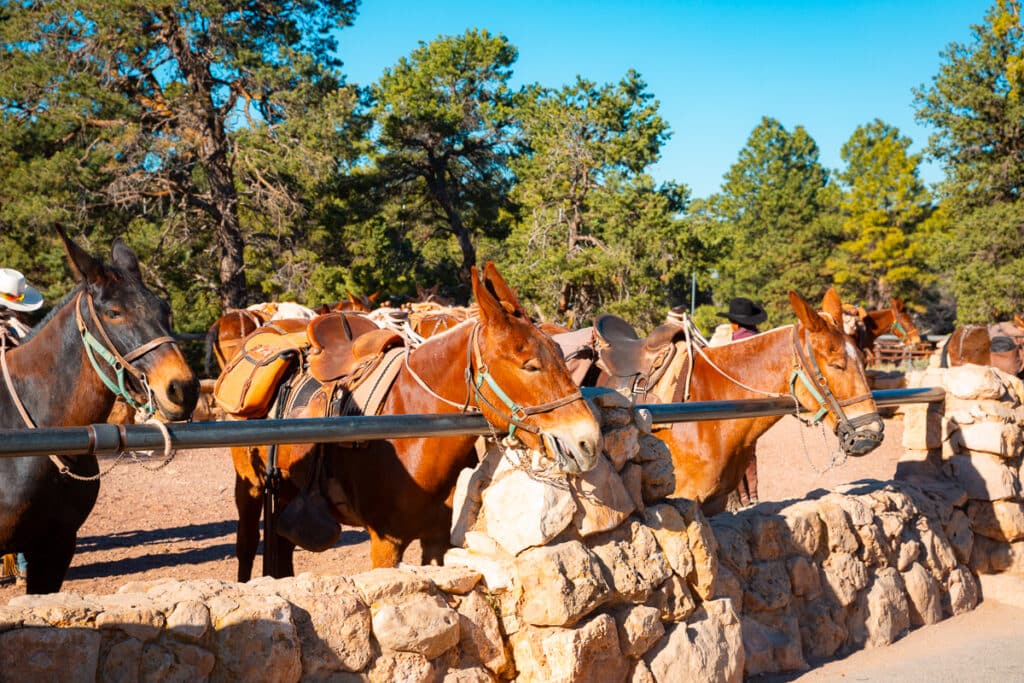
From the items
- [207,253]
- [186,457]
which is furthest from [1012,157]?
[186,457]

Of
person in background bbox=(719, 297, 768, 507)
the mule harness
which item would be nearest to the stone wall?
the mule harness

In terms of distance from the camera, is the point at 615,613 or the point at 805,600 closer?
the point at 615,613

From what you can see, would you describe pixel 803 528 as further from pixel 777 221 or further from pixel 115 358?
pixel 777 221

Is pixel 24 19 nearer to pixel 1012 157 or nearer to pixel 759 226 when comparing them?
pixel 1012 157

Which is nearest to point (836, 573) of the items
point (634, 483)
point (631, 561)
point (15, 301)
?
point (634, 483)

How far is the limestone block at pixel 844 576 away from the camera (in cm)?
460

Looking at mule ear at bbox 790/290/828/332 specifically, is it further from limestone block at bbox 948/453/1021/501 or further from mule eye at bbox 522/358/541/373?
mule eye at bbox 522/358/541/373

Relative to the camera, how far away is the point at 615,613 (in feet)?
10.8

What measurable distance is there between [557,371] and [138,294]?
203 cm

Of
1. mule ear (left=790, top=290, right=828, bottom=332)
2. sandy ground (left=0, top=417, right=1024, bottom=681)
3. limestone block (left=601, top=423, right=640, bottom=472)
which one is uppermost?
mule ear (left=790, top=290, right=828, bottom=332)

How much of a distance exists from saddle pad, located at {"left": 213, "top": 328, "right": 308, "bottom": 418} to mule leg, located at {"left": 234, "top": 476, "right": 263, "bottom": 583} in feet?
1.90

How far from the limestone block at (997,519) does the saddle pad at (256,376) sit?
4634 millimetres

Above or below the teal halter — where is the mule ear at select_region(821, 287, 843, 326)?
above

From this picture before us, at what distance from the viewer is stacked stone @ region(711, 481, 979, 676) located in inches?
165
